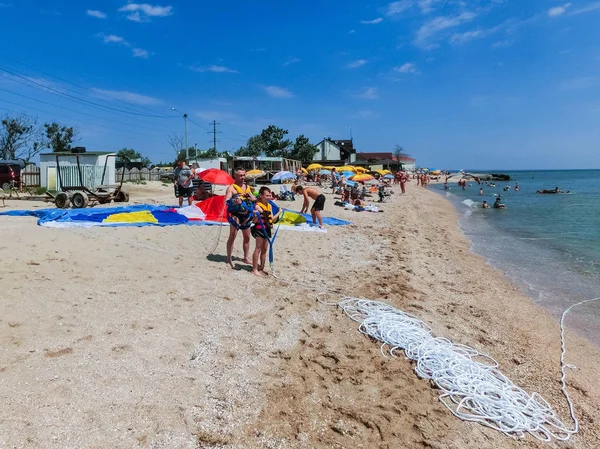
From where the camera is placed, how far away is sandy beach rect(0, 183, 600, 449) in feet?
9.09

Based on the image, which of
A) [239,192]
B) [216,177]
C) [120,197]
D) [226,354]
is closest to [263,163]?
[120,197]

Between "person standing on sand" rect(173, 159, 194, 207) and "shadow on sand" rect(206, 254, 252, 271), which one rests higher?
"person standing on sand" rect(173, 159, 194, 207)

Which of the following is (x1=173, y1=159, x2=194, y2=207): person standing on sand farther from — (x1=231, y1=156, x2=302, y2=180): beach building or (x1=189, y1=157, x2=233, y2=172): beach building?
(x1=189, y1=157, x2=233, y2=172): beach building

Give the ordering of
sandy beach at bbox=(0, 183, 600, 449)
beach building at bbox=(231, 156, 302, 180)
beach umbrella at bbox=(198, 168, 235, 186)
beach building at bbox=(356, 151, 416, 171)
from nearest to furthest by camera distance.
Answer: sandy beach at bbox=(0, 183, 600, 449)
beach umbrella at bbox=(198, 168, 235, 186)
beach building at bbox=(231, 156, 302, 180)
beach building at bbox=(356, 151, 416, 171)

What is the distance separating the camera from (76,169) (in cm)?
1745

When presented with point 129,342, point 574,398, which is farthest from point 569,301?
point 129,342

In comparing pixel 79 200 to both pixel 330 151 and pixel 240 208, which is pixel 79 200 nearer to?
pixel 240 208

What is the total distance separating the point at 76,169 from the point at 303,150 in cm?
4758

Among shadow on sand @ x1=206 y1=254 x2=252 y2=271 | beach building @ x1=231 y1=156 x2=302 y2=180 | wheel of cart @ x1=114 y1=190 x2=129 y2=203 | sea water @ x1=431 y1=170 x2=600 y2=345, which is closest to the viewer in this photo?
shadow on sand @ x1=206 y1=254 x2=252 y2=271

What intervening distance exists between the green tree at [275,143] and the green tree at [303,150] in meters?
1.11

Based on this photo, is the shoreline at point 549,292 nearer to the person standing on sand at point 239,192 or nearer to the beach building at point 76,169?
the person standing on sand at point 239,192

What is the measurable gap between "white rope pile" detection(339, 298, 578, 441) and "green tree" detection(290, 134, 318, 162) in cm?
5863

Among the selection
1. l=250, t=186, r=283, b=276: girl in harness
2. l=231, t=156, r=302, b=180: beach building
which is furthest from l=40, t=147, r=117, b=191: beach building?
l=231, t=156, r=302, b=180: beach building

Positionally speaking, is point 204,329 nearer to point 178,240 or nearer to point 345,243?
point 178,240
